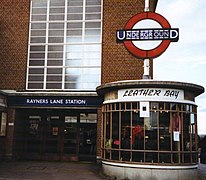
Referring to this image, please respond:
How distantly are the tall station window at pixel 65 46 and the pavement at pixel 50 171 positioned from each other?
4.49 metres

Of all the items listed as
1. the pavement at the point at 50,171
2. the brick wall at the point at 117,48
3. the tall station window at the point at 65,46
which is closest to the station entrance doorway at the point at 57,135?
the pavement at the point at 50,171

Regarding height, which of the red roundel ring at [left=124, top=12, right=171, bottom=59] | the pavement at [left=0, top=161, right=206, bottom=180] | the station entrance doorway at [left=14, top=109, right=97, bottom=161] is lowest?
the pavement at [left=0, top=161, right=206, bottom=180]

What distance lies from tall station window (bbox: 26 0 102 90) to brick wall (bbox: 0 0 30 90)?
1.39ft

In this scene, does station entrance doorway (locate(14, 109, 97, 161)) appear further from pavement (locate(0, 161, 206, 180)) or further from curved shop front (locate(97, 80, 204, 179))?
curved shop front (locate(97, 80, 204, 179))

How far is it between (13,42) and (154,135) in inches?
433

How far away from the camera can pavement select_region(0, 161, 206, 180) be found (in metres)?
13.3

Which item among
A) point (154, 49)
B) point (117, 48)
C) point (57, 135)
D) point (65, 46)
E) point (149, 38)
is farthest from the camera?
point (65, 46)

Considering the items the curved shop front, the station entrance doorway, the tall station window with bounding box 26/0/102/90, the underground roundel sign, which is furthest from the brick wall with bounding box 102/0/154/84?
the curved shop front

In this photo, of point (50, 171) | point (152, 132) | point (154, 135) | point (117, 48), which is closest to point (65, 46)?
point (117, 48)

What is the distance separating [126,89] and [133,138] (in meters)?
2.18

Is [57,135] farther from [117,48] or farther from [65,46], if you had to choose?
[117,48]

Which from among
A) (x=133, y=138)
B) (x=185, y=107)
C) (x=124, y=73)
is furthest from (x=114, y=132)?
(x=124, y=73)

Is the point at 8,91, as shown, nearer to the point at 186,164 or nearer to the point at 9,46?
the point at 9,46

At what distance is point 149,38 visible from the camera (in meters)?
14.6
